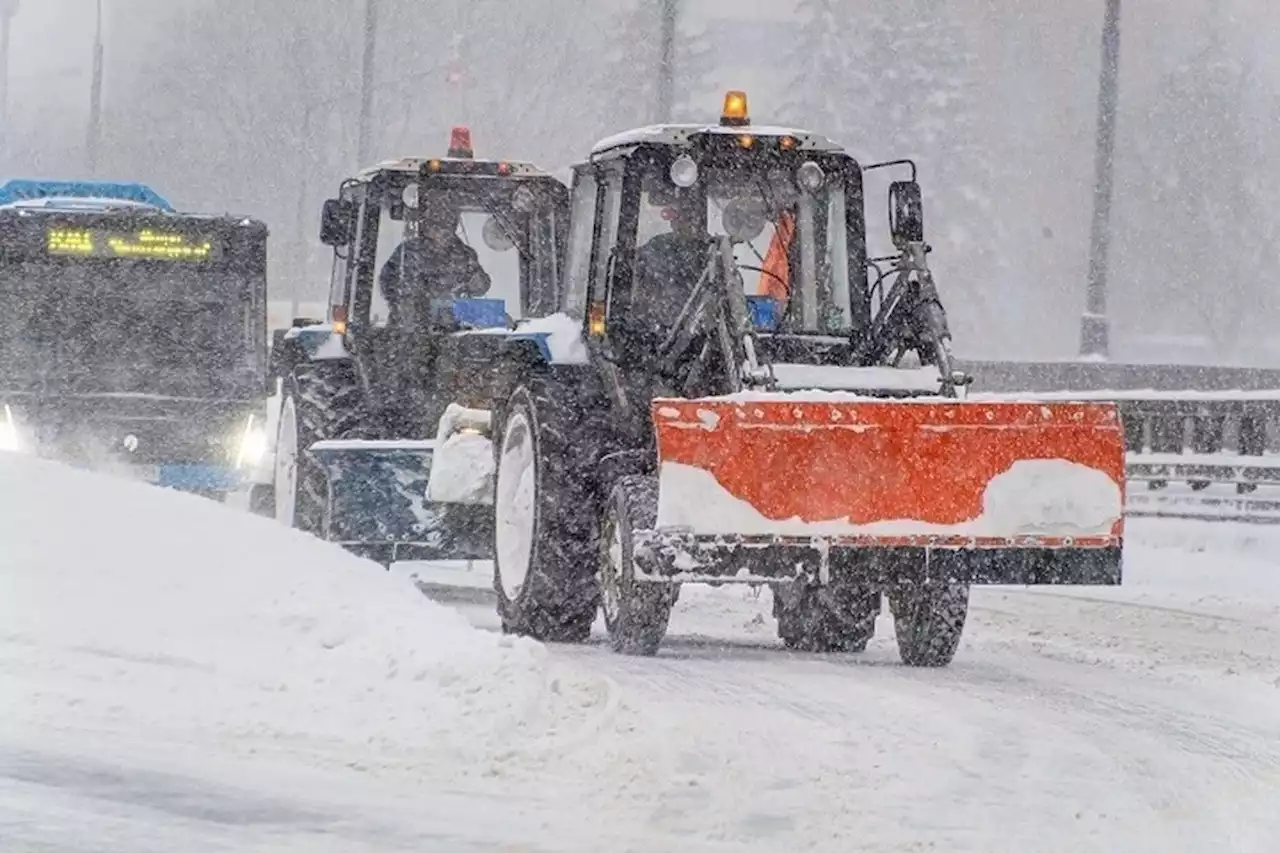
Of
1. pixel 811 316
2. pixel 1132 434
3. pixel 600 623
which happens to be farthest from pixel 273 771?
pixel 1132 434

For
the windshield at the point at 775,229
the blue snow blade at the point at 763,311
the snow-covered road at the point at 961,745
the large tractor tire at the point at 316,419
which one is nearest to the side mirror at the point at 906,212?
the windshield at the point at 775,229

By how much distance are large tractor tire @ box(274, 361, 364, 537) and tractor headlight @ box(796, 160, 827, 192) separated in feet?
13.3

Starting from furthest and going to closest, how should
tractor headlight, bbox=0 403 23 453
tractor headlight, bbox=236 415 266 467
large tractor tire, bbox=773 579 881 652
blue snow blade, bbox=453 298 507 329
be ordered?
1. tractor headlight, bbox=236 415 266 467
2. tractor headlight, bbox=0 403 23 453
3. blue snow blade, bbox=453 298 507 329
4. large tractor tire, bbox=773 579 881 652

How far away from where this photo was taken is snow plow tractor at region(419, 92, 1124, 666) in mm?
10008

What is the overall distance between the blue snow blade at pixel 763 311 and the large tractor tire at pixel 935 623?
4.59 ft

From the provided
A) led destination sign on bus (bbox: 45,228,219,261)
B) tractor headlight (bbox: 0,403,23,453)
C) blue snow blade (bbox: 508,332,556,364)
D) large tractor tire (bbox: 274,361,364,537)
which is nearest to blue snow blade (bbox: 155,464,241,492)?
tractor headlight (bbox: 0,403,23,453)

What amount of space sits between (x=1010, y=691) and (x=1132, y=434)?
12.5 metres

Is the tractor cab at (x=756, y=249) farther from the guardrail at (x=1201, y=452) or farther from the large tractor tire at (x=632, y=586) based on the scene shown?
the guardrail at (x=1201, y=452)

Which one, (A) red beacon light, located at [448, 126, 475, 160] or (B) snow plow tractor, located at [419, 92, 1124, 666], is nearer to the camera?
(B) snow plow tractor, located at [419, 92, 1124, 666]

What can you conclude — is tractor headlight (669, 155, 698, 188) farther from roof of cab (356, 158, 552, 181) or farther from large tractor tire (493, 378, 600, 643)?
roof of cab (356, 158, 552, 181)

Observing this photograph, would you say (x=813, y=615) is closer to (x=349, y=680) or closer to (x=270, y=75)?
(x=349, y=680)

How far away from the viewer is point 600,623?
41.7 ft

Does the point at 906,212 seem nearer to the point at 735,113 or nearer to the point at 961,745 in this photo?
the point at 735,113

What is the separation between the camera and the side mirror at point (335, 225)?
14.6 metres
